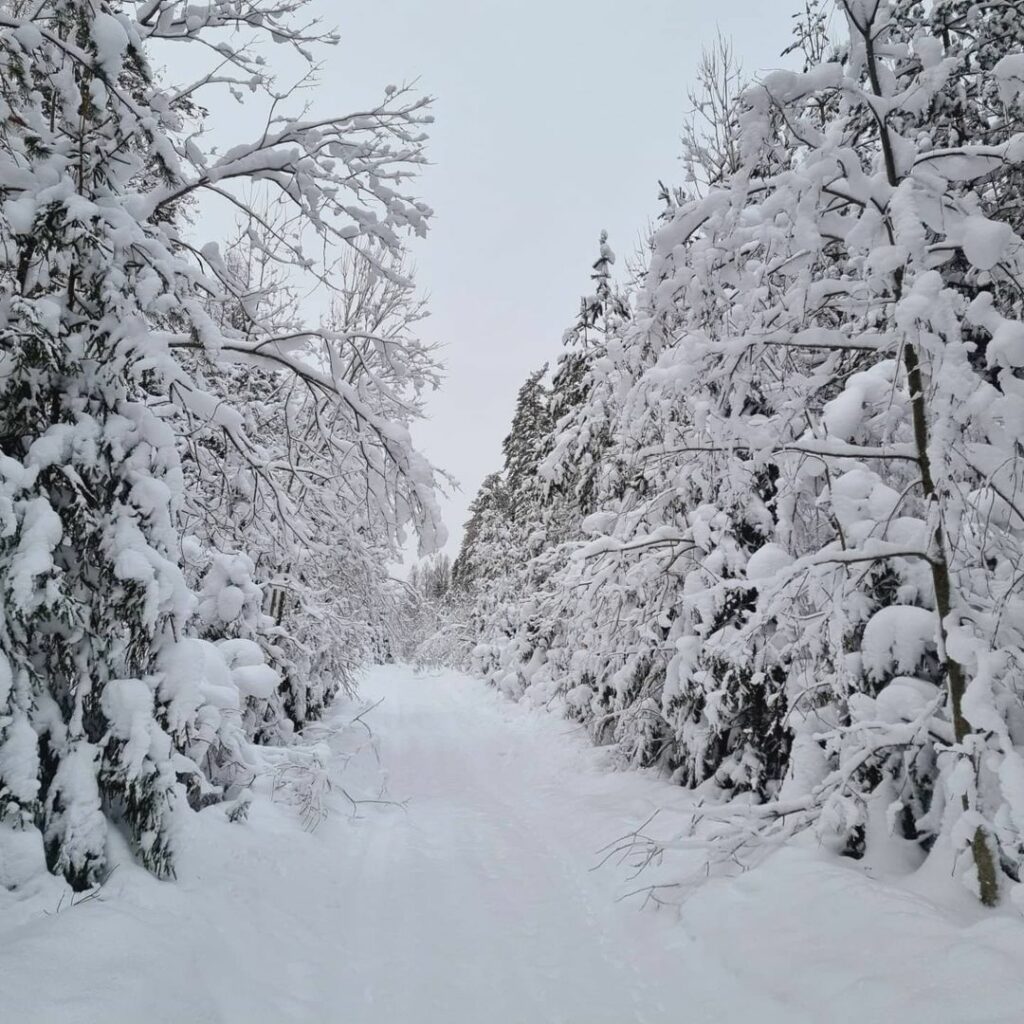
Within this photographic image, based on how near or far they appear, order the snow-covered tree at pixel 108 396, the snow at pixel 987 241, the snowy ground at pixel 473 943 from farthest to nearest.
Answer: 1. the snow-covered tree at pixel 108 396
2. the snowy ground at pixel 473 943
3. the snow at pixel 987 241

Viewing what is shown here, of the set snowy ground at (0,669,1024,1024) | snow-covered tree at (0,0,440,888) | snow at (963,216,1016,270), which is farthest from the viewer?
snow-covered tree at (0,0,440,888)

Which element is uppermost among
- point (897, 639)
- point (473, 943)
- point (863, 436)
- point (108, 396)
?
point (863, 436)

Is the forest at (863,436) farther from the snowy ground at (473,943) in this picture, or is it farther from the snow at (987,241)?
the snowy ground at (473,943)

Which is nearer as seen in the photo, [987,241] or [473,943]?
[987,241]

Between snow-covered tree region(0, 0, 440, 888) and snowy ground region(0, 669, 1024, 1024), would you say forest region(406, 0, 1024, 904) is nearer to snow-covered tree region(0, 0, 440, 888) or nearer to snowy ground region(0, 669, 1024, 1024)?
snowy ground region(0, 669, 1024, 1024)

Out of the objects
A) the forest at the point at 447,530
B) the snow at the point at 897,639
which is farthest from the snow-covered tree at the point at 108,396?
the snow at the point at 897,639

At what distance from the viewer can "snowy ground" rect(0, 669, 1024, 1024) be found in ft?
9.26

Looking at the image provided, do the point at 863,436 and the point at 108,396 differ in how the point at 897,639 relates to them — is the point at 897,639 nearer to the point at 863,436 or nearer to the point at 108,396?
the point at 863,436

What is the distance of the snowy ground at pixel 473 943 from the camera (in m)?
2.82

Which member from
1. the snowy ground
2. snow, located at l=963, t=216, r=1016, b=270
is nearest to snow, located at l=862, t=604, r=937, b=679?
the snowy ground

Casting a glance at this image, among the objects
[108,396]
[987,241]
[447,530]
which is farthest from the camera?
[447,530]

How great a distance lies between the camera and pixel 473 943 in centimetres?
423

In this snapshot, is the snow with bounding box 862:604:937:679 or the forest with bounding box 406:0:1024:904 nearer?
the forest with bounding box 406:0:1024:904

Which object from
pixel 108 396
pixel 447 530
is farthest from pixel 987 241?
pixel 108 396
